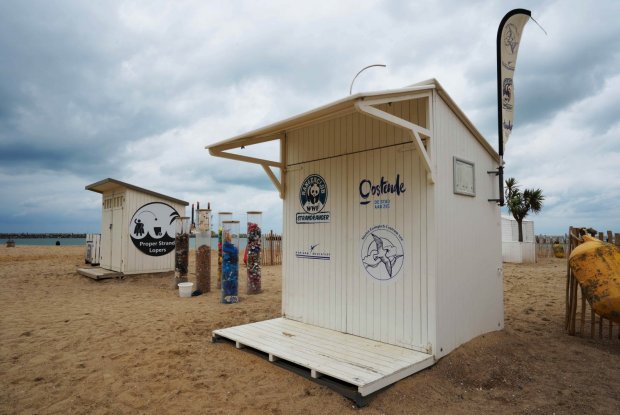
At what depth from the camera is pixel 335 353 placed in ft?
15.4

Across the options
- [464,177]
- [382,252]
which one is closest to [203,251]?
[382,252]

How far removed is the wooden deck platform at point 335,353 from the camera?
3934 millimetres

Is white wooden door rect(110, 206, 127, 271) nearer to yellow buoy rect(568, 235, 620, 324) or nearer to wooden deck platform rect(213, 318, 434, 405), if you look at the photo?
wooden deck platform rect(213, 318, 434, 405)

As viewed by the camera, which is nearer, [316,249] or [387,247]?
[387,247]

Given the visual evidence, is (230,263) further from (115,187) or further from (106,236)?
(106,236)

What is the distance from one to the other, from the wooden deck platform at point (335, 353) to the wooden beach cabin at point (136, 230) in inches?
330

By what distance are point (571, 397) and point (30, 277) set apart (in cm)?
1548

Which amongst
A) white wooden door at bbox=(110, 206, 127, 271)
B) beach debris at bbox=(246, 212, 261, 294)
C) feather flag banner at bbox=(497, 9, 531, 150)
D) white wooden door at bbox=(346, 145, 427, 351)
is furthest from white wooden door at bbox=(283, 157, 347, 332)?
white wooden door at bbox=(110, 206, 127, 271)

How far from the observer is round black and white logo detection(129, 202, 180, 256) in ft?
42.2

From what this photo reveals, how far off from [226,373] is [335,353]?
1.34 m

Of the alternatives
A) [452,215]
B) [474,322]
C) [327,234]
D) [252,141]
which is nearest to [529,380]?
[474,322]

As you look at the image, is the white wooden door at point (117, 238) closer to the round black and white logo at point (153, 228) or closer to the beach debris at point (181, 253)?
the round black and white logo at point (153, 228)

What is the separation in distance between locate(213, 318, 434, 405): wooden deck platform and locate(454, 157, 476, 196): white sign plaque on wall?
7.47 feet

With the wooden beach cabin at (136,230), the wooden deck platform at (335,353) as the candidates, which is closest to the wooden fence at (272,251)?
the wooden beach cabin at (136,230)
